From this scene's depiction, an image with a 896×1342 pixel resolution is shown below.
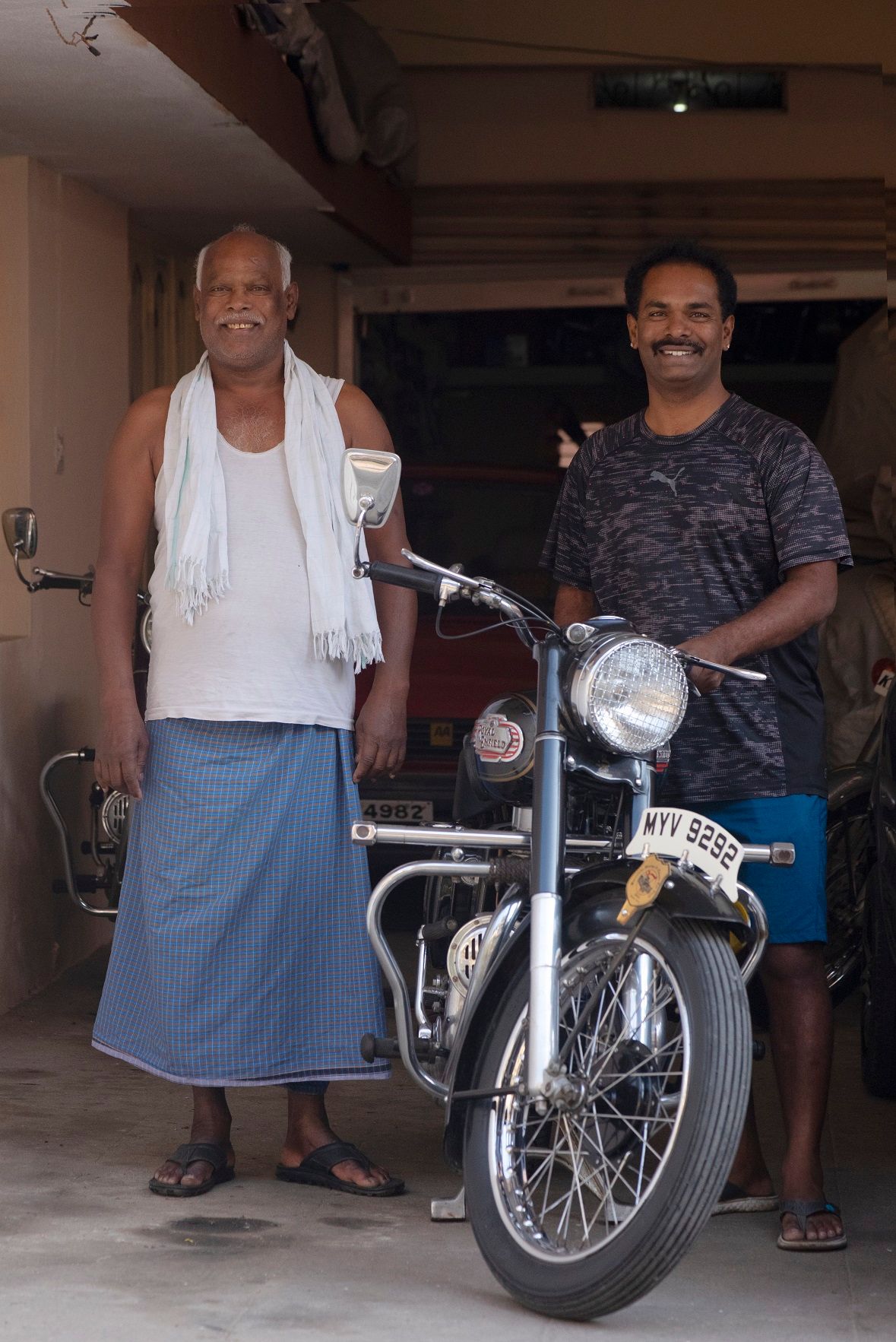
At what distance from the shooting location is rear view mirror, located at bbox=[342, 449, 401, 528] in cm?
286

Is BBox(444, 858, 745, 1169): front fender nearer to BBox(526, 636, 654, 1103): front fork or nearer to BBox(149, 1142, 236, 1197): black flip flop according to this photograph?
BBox(526, 636, 654, 1103): front fork

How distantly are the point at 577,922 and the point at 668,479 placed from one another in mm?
1012

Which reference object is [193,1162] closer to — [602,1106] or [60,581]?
[602,1106]

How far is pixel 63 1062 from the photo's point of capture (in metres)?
4.91

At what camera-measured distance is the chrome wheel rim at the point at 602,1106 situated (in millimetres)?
2816

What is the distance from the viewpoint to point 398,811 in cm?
669

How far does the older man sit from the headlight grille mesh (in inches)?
38.3

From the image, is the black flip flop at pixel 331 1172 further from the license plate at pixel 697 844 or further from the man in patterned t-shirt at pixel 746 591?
the license plate at pixel 697 844

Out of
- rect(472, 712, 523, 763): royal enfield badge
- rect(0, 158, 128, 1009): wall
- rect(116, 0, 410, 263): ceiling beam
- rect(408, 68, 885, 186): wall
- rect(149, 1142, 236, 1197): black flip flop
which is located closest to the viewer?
Answer: rect(472, 712, 523, 763): royal enfield badge

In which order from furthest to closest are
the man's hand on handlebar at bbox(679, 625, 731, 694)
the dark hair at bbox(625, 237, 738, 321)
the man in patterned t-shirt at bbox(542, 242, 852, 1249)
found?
1. the dark hair at bbox(625, 237, 738, 321)
2. the man in patterned t-shirt at bbox(542, 242, 852, 1249)
3. the man's hand on handlebar at bbox(679, 625, 731, 694)

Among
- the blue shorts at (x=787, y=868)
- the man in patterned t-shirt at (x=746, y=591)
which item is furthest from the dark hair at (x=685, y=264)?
the blue shorts at (x=787, y=868)

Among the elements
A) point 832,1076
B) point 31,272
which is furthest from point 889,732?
point 31,272

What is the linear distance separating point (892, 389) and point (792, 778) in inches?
148

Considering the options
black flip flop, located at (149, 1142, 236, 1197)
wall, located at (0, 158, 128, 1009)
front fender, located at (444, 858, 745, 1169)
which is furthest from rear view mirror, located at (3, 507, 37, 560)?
front fender, located at (444, 858, 745, 1169)
